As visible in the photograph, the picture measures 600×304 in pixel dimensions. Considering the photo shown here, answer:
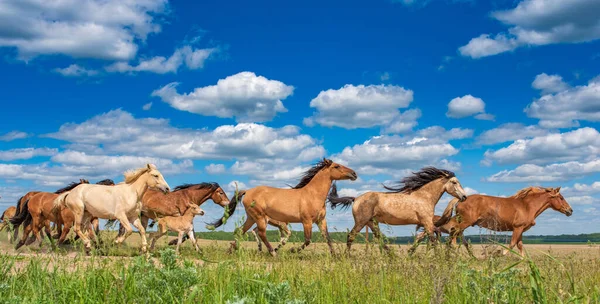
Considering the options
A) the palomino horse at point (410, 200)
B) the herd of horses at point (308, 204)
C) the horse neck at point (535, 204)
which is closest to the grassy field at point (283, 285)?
the herd of horses at point (308, 204)

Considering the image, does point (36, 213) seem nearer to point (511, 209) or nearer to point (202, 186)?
point (202, 186)

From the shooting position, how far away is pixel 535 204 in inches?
683

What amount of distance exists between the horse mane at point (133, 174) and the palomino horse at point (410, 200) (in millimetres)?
5848

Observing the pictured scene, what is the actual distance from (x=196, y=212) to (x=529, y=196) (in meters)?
10.5

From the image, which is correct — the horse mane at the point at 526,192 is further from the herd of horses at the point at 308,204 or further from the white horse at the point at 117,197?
the white horse at the point at 117,197

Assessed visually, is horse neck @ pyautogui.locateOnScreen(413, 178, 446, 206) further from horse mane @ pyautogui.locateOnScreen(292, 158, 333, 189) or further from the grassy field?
the grassy field

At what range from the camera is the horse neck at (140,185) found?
14.4 meters

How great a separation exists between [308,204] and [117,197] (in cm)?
515

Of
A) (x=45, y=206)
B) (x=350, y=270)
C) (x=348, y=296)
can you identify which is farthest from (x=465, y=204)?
(x=45, y=206)

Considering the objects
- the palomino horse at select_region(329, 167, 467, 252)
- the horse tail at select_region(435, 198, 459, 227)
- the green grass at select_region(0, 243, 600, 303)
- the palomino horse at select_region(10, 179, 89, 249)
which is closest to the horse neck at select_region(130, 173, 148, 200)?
the palomino horse at select_region(10, 179, 89, 249)

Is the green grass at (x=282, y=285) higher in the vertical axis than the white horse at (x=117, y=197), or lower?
lower

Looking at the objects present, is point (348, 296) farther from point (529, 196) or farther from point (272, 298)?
point (529, 196)

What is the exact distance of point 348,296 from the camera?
18.2 feet

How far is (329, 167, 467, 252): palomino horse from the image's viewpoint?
15.1 meters
